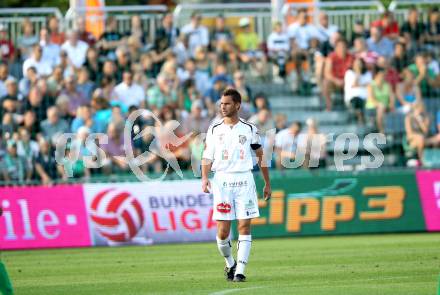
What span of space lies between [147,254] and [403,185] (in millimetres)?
6469

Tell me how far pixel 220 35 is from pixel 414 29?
4.88 metres

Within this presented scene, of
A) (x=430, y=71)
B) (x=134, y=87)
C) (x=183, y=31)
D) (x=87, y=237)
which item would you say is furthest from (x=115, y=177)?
(x=430, y=71)

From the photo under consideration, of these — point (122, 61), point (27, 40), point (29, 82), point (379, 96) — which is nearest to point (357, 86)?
point (379, 96)

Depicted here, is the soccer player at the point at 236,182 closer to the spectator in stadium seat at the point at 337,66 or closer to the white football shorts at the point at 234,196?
the white football shorts at the point at 234,196

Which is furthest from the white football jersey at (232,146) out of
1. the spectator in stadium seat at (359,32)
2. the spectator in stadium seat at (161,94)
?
the spectator in stadium seat at (359,32)

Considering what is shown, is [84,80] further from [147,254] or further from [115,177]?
[147,254]

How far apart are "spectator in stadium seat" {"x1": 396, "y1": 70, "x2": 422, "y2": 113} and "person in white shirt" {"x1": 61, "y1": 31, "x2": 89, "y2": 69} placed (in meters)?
7.38

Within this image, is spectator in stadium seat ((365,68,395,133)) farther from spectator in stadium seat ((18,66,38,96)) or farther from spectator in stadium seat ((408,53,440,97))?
spectator in stadium seat ((18,66,38,96))

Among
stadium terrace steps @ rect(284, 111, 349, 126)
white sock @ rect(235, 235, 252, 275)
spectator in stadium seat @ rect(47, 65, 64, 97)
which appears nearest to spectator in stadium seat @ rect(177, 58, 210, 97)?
stadium terrace steps @ rect(284, 111, 349, 126)

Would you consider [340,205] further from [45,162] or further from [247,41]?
[45,162]

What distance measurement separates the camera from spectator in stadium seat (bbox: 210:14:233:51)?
2639cm

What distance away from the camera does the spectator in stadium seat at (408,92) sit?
84.6 feet

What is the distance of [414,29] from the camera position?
27.4 m

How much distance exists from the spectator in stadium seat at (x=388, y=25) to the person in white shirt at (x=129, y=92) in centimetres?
643
